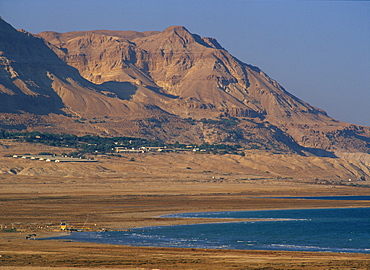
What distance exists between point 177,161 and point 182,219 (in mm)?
105976

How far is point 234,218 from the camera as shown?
253ft

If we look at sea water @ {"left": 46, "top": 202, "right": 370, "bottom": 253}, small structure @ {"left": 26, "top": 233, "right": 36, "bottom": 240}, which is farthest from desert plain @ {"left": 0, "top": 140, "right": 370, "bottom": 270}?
sea water @ {"left": 46, "top": 202, "right": 370, "bottom": 253}

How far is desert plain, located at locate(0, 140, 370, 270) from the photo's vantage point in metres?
45.2

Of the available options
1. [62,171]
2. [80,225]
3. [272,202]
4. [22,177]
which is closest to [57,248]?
[80,225]

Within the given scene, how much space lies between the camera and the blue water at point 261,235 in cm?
5572

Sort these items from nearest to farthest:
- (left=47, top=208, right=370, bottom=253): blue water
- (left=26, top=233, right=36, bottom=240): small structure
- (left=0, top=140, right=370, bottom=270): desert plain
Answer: (left=0, top=140, right=370, bottom=270): desert plain
(left=47, top=208, right=370, bottom=253): blue water
(left=26, top=233, right=36, bottom=240): small structure

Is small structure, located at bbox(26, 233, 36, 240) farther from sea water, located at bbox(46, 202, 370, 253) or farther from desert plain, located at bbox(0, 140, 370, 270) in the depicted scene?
sea water, located at bbox(46, 202, 370, 253)

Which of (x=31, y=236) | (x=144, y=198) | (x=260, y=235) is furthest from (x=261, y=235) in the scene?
(x=144, y=198)

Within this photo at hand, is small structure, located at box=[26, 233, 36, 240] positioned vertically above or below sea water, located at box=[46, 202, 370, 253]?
below

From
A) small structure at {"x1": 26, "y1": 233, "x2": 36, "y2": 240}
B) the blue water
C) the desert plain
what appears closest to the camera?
the desert plain

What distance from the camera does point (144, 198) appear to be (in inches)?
4053

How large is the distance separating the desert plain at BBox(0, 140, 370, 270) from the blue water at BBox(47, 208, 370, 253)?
3539 millimetres

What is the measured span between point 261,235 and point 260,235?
0.09 meters

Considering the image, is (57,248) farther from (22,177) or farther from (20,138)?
(20,138)
